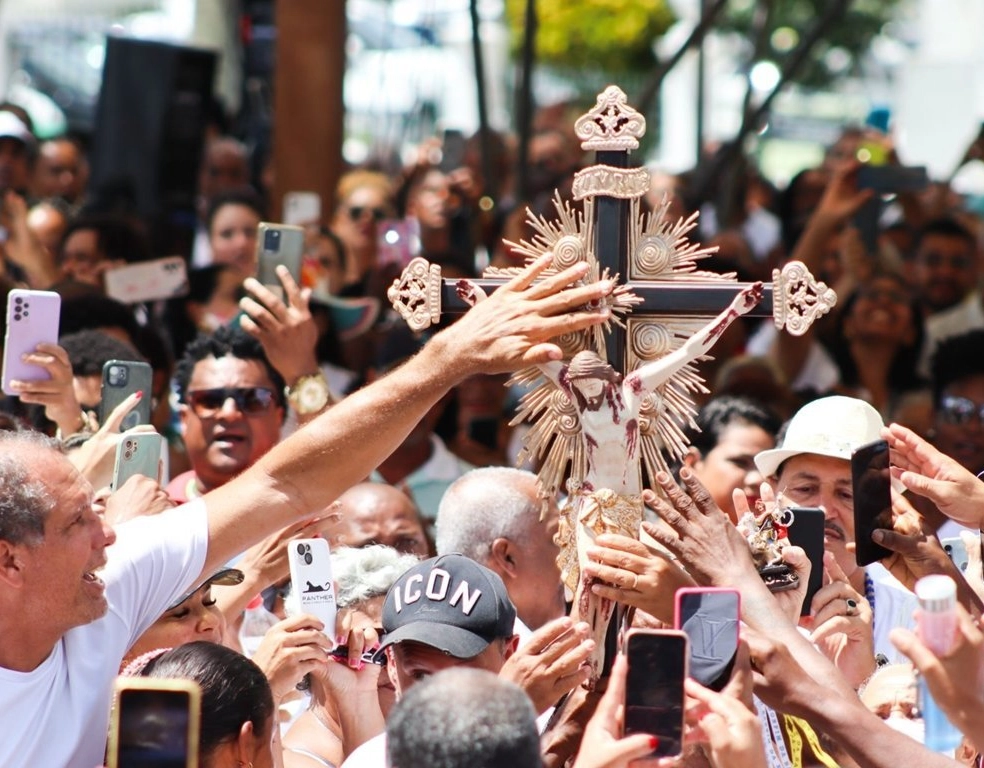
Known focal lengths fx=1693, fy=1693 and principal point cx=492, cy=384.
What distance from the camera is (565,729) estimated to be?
369 cm

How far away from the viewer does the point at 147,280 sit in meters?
6.75

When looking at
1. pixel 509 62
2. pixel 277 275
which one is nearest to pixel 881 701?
pixel 277 275

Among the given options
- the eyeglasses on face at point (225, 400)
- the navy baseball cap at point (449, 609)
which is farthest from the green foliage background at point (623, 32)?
the navy baseball cap at point (449, 609)

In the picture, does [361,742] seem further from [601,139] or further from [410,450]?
[410,450]

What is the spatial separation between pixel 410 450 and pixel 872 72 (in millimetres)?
24732

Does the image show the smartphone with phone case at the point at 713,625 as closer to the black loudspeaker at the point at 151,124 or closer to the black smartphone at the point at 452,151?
the black smartphone at the point at 452,151

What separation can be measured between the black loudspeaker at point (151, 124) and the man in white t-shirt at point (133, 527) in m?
6.40

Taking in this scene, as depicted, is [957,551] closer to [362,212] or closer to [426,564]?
[426,564]

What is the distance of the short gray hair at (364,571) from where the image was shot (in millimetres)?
4469

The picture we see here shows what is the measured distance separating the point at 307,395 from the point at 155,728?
264cm

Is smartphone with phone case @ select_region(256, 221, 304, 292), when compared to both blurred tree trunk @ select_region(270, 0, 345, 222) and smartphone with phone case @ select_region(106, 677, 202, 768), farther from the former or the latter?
blurred tree trunk @ select_region(270, 0, 345, 222)

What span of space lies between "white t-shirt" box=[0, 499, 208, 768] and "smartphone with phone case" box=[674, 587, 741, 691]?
125 centimetres

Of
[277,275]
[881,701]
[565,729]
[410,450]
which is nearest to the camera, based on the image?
[565,729]

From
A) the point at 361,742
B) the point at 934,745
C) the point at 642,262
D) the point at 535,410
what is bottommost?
the point at 361,742
